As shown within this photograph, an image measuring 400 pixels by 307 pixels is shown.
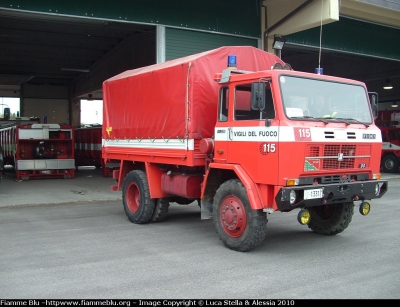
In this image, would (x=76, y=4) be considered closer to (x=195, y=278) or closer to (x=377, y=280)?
(x=195, y=278)

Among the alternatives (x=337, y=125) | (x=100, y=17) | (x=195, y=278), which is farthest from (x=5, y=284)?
(x=100, y=17)

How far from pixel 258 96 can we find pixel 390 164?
19829 millimetres

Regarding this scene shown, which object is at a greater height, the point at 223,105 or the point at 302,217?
the point at 223,105

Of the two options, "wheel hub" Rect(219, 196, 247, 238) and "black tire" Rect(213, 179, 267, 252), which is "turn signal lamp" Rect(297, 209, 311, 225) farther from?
"wheel hub" Rect(219, 196, 247, 238)

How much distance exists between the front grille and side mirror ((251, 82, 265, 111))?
0.91 m

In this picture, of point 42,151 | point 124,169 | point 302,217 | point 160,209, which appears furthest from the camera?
point 42,151

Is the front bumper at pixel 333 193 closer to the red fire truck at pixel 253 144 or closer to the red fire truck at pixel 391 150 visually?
the red fire truck at pixel 253 144

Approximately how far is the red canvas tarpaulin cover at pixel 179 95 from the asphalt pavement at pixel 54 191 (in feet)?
12.7

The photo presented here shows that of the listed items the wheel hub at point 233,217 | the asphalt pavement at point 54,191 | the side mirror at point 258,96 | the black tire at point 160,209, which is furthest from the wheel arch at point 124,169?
the side mirror at point 258,96

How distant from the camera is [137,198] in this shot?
970 centimetres

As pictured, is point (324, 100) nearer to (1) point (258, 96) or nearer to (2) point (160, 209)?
(1) point (258, 96)

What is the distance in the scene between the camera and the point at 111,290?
514 cm

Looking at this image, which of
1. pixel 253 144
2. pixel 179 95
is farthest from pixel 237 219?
pixel 179 95

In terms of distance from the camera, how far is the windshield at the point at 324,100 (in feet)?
21.6
